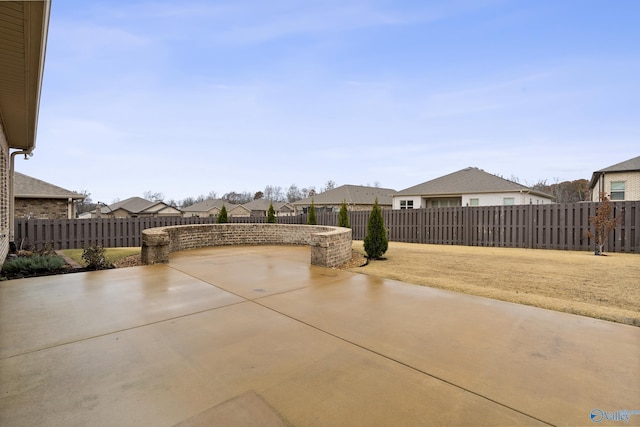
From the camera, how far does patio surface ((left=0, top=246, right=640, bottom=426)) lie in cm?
207

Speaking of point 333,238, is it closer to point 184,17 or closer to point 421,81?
point 184,17

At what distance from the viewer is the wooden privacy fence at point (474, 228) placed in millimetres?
10842

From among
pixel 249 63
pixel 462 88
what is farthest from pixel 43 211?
pixel 462 88

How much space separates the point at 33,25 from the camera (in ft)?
10.9

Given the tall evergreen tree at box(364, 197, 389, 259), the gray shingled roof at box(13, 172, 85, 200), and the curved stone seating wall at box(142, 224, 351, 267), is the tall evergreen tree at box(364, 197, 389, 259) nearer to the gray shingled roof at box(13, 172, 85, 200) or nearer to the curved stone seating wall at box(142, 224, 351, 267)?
the curved stone seating wall at box(142, 224, 351, 267)

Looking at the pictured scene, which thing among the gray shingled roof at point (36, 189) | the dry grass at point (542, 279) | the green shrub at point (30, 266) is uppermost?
the gray shingled roof at point (36, 189)

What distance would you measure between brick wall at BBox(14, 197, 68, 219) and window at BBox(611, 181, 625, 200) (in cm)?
3411

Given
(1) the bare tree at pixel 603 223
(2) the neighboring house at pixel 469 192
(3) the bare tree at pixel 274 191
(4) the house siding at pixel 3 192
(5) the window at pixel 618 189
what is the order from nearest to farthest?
1. (4) the house siding at pixel 3 192
2. (1) the bare tree at pixel 603 223
3. (5) the window at pixel 618 189
4. (2) the neighboring house at pixel 469 192
5. (3) the bare tree at pixel 274 191

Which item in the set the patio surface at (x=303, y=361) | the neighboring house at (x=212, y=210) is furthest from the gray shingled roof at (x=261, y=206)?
the patio surface at (x=303, y=361)

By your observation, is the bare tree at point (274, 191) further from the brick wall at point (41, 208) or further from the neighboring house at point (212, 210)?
the brick wall at point (41, 208)

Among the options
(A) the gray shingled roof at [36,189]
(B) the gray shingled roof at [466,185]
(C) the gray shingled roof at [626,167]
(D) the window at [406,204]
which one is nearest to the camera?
(A) the gray shingled roof at [36,189]

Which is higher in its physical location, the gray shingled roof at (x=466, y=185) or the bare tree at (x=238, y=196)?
the bare tree at (x=238, y=196)

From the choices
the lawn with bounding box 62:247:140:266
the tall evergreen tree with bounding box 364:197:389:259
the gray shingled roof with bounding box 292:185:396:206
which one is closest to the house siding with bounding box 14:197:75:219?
the lawn with bounding box 62:247:140:266

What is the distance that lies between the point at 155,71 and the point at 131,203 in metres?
38.9
